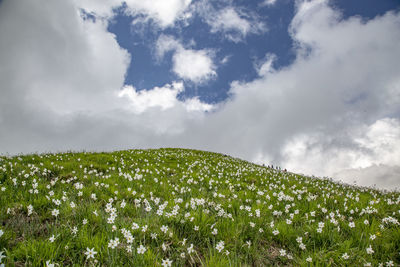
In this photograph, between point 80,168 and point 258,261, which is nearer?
point 258,261

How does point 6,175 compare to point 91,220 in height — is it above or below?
above

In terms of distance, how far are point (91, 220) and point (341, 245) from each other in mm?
5042

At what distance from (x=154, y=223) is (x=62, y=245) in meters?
1.59

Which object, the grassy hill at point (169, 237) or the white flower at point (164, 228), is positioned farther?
the white flower at point (164, 228)

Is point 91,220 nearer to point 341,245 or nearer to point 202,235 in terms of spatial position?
point 202,235

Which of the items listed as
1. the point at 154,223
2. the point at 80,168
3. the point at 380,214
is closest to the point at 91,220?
the point at 154,223

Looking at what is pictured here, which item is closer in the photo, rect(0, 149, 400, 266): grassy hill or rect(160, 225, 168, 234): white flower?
rect(0, 149, 400, 266): grassy hill

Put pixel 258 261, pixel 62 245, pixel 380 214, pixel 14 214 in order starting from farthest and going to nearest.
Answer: pixel 380 214, pixel 14 214, pixel 258 261, pixel 62 245

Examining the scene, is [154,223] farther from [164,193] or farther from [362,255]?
[362,255]

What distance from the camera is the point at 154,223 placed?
4.38m

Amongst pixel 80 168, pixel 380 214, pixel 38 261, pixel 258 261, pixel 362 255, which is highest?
pixel 80 168

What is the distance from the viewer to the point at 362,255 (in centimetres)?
392

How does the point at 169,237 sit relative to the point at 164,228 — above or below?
below

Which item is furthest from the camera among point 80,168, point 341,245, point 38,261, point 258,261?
point 80,168
